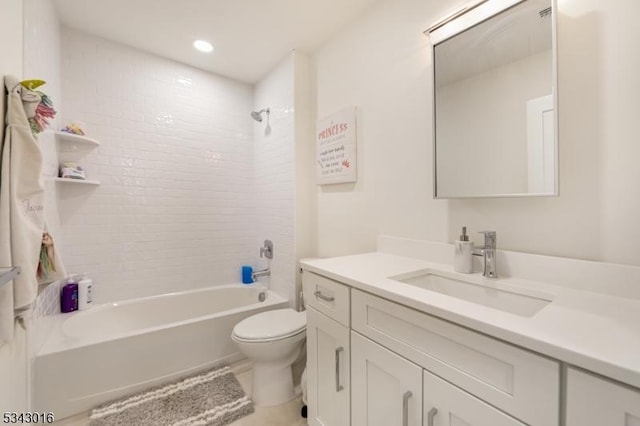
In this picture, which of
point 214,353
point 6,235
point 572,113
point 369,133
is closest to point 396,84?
point 369,133

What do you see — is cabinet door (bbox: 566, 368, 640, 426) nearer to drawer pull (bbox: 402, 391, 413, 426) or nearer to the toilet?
drawer pull (bbox: 402, 391, 413, 426)

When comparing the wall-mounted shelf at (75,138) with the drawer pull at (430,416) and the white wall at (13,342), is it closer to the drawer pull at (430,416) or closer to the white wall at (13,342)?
the white wall at (13,342)

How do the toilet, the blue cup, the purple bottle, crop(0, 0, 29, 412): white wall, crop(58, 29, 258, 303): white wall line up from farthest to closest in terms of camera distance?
the blue cup → crop(58, 29, 258, 303): white wall → the purple bottle → the toilet → crop(0, 0, 29, 412): white wall

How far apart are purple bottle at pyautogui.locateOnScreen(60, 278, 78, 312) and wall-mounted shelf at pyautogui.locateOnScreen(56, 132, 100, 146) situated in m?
1.06

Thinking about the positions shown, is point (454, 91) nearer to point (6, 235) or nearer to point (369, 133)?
point (369, 133)

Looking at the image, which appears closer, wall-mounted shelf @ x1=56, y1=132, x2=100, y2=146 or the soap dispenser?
the soap dispenser

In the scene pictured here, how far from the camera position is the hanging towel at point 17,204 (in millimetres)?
926

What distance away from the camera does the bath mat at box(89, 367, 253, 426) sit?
150 centimetres

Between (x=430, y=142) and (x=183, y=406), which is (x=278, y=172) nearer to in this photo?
(x=430, y=142)

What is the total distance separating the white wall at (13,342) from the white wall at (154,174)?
3.32 feet

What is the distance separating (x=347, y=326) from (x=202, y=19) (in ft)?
7.15

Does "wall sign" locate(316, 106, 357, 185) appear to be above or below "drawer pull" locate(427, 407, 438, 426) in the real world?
above

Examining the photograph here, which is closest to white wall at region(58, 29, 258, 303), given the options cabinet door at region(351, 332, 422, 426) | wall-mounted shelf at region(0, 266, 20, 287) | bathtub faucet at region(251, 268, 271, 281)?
bathtub faucet at region(251, 268, 271, 281)

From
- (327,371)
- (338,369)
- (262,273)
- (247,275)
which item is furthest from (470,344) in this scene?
(247,275)
